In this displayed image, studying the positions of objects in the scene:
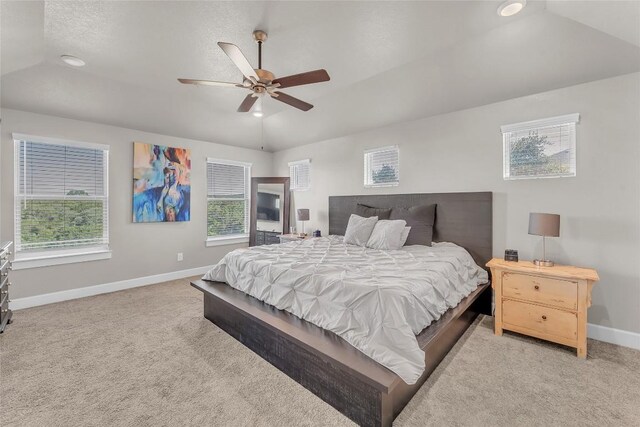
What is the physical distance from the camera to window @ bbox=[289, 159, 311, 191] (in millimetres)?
5625

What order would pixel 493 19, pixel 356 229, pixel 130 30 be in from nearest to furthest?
pixel 493 19 < pixel 130 30 < pixel 356 229

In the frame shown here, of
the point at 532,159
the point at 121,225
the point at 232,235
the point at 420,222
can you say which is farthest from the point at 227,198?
the point at 532,159

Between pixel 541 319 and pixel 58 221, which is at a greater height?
pixel 58 221

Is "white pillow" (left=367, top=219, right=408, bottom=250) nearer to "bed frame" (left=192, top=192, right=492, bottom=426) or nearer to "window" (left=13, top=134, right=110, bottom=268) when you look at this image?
"bed frame" (left=192, top=192, right=492, bottom=426)

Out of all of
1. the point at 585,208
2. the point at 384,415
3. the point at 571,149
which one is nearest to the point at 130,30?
the point at 384,415

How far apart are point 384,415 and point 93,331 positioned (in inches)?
119

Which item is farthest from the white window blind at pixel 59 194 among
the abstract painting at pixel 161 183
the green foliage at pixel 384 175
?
the green foliage at pixel 384 175

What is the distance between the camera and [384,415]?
158 centimetres

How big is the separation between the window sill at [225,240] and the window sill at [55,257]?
1.58 meters

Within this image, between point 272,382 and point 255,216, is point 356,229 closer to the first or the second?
point 272,382

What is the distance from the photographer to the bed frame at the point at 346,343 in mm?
1644

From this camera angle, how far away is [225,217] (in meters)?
5.67

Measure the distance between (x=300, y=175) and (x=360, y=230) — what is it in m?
2.41

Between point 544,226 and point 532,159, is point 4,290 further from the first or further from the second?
point 532,159
